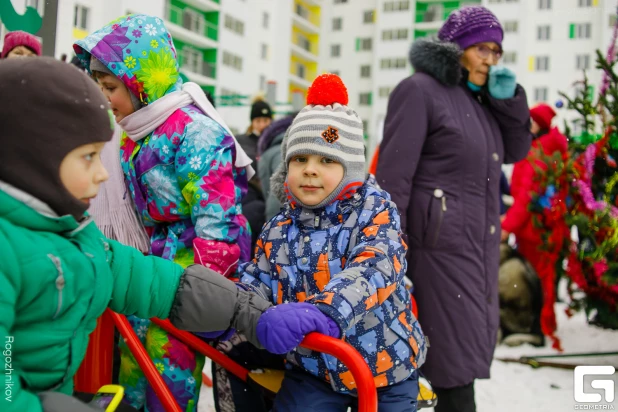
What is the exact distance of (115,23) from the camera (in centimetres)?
229

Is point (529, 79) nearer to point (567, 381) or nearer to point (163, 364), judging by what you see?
point (567, 381)

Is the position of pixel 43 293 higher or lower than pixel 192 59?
lower

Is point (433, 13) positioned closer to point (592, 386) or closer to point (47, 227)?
point (592, 386)

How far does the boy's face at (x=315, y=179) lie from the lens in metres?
2.17

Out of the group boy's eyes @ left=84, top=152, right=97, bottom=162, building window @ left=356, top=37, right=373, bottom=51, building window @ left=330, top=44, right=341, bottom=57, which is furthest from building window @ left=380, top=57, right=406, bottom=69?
boy's eyes @ left=84, top=152, right=97, bottom=162

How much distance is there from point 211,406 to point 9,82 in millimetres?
2758

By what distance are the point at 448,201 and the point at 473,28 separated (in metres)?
0.85

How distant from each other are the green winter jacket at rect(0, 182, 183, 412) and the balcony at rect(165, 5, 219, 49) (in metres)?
21.5

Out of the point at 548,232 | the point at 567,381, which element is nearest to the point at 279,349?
the point at 567,381

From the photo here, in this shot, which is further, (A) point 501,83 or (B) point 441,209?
(A) point 501,83

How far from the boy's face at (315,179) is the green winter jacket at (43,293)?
0.81 meters

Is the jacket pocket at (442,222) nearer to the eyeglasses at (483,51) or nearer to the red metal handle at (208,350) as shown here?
the eyeglasses at (483,51)

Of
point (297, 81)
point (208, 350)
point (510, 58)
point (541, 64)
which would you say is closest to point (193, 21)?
point (297, 81)

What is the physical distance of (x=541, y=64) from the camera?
33281mm
